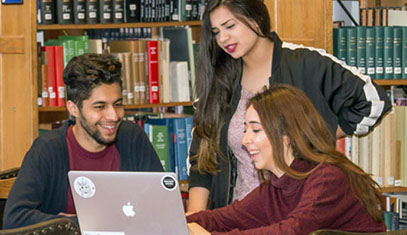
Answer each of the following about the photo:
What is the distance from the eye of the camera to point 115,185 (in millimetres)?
1838

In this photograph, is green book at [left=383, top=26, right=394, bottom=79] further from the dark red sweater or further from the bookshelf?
the bookshelf

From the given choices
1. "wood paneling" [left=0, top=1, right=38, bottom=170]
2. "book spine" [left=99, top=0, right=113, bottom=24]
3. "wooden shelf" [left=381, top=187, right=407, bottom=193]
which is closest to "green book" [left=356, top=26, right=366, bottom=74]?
"wooden shelf" [left=381, top=187, right=407, bottom=193]

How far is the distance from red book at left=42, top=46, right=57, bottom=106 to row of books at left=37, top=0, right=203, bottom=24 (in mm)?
153

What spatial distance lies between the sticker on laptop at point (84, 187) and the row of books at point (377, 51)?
1874 millimetres

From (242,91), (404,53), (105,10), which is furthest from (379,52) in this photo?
(105,10)

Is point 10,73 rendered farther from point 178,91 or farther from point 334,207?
point 334,207

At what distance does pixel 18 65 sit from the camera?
3.50 metres

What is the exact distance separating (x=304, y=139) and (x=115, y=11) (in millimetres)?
1876

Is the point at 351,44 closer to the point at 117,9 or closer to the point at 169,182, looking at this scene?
Result: the point at 117,9

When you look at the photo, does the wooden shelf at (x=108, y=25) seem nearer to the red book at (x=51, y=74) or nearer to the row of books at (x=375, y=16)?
the red book at (x=51, y=74)

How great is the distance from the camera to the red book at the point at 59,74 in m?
3.55

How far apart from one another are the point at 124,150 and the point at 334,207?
91 centimetres

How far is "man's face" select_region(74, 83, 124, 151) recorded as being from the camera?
242 centimetres

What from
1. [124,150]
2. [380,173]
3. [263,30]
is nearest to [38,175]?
[124,150]
